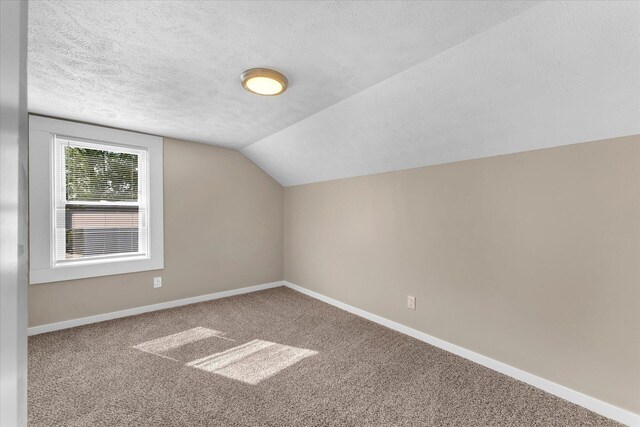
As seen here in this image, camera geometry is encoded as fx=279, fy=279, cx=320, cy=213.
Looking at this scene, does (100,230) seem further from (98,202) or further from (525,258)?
(525,258)

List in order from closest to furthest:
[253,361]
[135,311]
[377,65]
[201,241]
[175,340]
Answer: [377,65], [253,361], [175,340], [135,311], [201,241]

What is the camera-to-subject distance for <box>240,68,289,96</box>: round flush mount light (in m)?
1.87

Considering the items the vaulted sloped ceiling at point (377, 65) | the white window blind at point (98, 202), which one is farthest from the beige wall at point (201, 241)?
the vaulted sloped ceiling at point (377, 65)

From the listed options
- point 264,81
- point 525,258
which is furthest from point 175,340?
point 525,258

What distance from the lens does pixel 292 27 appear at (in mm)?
1489

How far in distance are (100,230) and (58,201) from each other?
1.50 ft

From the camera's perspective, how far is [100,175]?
120 inches

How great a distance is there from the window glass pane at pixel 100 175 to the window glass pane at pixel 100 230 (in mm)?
125

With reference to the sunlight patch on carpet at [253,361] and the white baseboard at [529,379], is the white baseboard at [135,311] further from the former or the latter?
the white baseboard at [529,379]

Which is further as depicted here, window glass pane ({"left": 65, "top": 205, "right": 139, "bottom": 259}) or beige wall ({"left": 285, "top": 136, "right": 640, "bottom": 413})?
window glass pane ({"left": 65, "top": 205, "right": 139, "bottom": 259})

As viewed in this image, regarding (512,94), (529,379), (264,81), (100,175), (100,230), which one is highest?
(264,81)

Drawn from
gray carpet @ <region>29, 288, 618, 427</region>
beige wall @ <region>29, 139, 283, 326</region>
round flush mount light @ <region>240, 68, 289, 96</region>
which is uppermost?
round flush mount light @ <region>240, 68, 289, 96</region>

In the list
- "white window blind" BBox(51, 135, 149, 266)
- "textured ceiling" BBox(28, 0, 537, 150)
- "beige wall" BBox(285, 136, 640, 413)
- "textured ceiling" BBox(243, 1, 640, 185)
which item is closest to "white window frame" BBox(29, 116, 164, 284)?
"white window blind" BBox(51, 135, 149, 266)

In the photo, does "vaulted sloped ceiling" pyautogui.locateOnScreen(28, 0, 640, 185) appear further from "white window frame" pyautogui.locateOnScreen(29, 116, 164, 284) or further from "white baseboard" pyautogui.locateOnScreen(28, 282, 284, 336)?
"white baseboard" pyautogui.locateOnScreen(28, 282, 284, 336)
